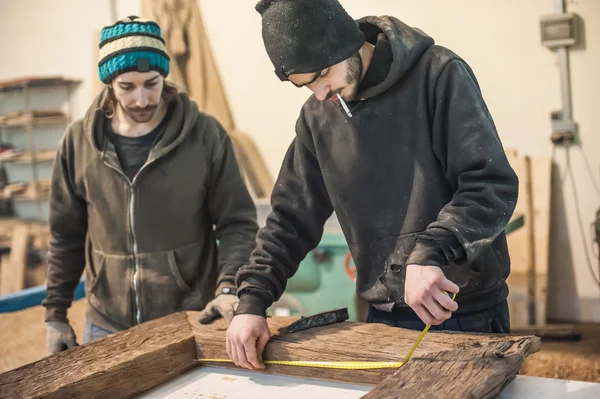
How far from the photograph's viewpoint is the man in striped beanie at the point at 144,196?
7.11 ft

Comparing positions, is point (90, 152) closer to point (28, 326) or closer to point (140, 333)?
point (140, 333)

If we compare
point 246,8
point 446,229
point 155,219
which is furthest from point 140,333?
point 246,8

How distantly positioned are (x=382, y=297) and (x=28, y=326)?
322 centimetres

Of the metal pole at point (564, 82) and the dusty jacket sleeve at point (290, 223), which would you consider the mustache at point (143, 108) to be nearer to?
the dusty jacket sleeve at point (290, 223)

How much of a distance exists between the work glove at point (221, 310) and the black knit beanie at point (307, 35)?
0.63m

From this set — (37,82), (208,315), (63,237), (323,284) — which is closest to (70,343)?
(63,237)

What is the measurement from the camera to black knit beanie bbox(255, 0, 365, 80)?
148 centimetres

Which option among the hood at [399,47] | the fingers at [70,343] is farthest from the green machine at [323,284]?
the hood at [399,47]

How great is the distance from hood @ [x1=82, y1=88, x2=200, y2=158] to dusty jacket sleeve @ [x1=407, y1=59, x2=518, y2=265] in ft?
3.02

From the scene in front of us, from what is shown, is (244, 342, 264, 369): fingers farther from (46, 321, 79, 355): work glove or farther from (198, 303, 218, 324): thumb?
(46, 321, 79, 355): work glove

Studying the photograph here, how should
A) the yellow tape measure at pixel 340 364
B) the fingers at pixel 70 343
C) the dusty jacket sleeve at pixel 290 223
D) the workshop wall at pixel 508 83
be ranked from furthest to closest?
the workshop wall at pixel 508 83
the fingers at pixel 70 343
the dusty jacket sleeve at pixel 290 223
the yellow tape measure at pixel 340 364

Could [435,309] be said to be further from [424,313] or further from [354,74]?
[354,74]

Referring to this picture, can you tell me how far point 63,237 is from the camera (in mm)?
2312

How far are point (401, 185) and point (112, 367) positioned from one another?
0.73m
